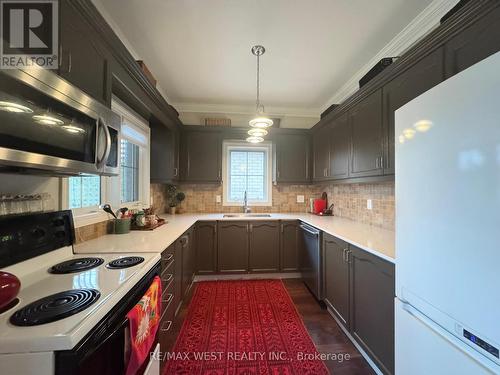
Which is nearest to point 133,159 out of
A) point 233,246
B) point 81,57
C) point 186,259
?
point 186,259

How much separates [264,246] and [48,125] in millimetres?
2676

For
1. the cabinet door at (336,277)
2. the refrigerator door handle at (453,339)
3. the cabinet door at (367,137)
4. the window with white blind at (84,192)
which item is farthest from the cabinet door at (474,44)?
the window with white blind at (84,192)

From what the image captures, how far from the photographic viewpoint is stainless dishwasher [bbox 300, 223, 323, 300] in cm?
238

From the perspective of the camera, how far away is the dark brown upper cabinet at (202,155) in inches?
132

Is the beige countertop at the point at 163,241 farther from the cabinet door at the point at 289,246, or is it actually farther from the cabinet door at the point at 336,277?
the cabinet door at the point at 289,246

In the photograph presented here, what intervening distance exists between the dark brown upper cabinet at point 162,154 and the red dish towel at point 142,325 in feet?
6.59

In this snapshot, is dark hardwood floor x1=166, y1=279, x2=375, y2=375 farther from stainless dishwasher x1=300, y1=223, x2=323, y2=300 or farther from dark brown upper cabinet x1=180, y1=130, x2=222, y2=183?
dark brown upper cabinet x1=180, y1=130, x2=222, y2=183

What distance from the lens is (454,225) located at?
0.80 metres

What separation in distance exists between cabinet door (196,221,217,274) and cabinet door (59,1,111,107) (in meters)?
1.95

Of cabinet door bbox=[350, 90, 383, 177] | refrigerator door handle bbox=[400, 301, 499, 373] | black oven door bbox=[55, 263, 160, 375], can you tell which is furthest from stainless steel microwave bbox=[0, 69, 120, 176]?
cabinet door bbox=[350, 90, 383, 177]

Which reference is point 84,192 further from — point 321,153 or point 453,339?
point 321,153

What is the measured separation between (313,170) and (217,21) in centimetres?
243

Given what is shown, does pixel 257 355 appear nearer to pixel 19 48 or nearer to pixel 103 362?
pixel 103 362

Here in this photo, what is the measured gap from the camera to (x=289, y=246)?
3100 millimetres
